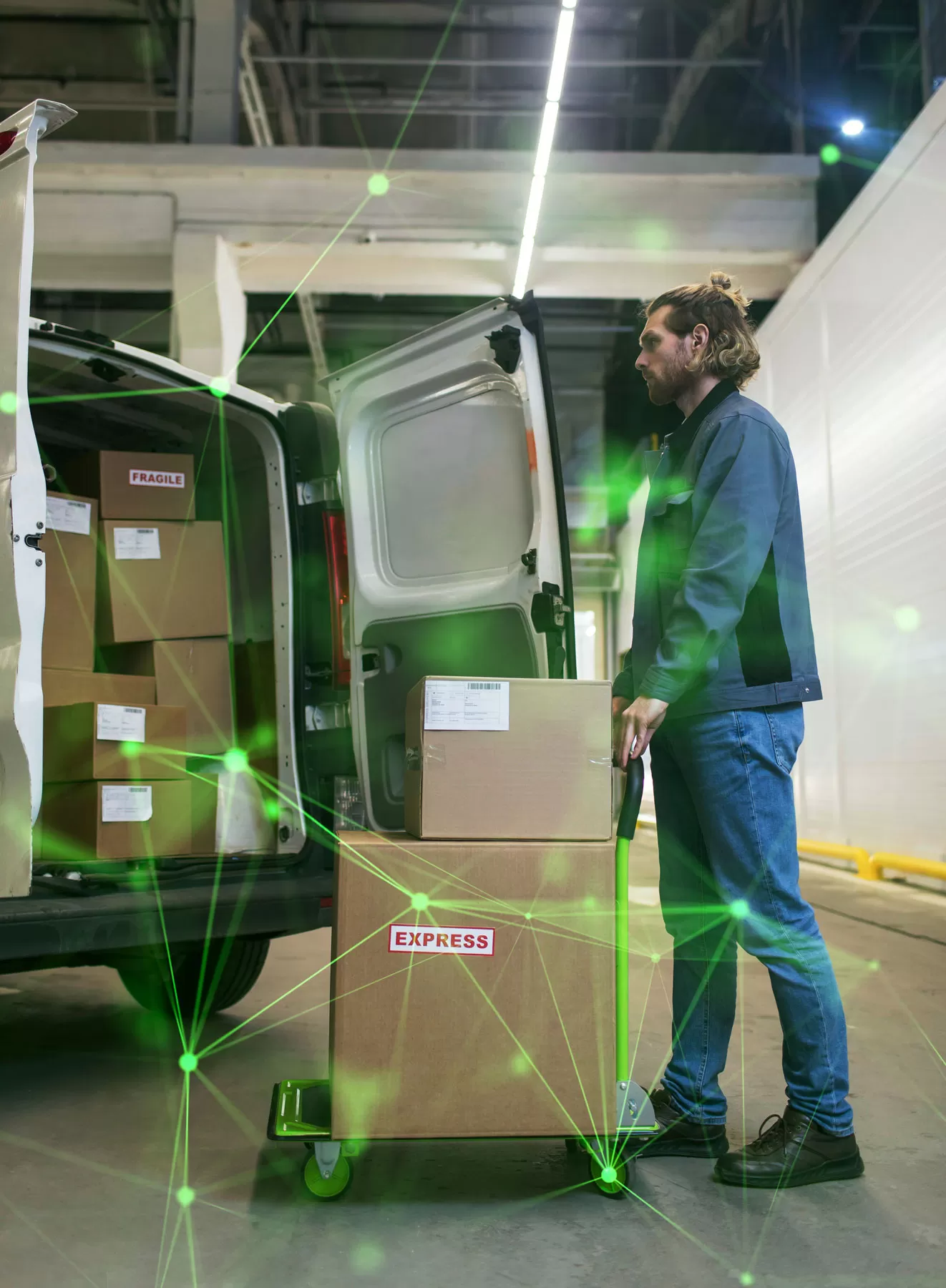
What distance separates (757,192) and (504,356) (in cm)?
531

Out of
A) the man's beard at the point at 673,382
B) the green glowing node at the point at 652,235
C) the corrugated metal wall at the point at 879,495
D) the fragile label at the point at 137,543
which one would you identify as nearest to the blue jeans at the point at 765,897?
the man's beard at the point at 673,382

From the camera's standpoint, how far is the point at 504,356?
2.86 meters

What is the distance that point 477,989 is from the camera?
186 centimetres

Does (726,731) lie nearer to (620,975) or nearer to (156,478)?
(620,975)

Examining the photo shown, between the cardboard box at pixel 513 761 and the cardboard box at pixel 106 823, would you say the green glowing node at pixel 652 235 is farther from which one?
the cardboard box at pixel 513 761

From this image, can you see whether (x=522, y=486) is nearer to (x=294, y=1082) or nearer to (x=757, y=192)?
(x=294, y=1082)

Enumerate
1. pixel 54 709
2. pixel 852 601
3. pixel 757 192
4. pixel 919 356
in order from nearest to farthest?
pixel 54 709, pixel 919 356, pixel 852 601, pixel 757 192

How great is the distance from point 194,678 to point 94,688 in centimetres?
37

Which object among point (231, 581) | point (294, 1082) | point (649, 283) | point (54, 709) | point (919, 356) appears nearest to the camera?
point (294, 1082)

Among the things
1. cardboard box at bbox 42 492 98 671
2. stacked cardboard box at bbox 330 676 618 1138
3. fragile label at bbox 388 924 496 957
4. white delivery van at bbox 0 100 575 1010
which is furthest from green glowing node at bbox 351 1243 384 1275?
cardboard box at bbox 42 492 98 671

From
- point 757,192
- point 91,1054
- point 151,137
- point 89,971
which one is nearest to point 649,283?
point 757,192

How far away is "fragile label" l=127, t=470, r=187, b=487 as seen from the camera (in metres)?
3.21

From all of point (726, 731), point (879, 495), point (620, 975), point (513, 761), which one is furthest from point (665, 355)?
point (879, 495)

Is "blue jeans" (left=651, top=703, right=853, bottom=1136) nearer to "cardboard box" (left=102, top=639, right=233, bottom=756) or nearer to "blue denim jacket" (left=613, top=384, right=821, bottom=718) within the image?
"blue denim jacket" (left=613, top=384, right=821, bottom=718)
